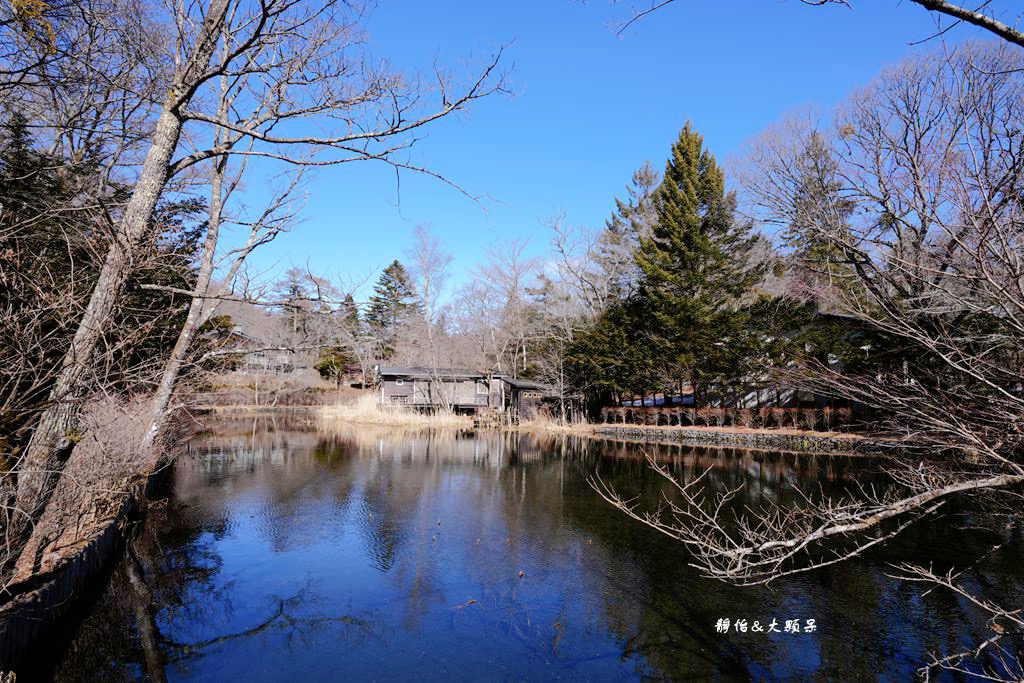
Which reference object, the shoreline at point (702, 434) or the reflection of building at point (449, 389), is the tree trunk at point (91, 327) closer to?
the shoreline at point (702, 434)

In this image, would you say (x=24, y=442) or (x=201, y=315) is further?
(x=201, y=315)

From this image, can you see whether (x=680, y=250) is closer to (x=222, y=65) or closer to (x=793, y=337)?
(x=793, y=337)

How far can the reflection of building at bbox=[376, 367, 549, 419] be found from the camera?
3322 cm

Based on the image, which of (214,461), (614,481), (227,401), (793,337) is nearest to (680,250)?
(793,337)

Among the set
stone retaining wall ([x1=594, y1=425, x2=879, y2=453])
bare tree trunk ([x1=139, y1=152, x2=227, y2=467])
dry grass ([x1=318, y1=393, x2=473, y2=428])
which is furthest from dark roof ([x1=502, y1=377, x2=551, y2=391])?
bare tree trunk ([x1=139, y1=152, x2=227, y2=467])

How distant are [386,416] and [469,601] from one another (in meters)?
22.1

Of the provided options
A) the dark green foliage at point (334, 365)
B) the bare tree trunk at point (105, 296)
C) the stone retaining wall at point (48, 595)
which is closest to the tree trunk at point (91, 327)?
the bare tree trunk at point (105, 296)

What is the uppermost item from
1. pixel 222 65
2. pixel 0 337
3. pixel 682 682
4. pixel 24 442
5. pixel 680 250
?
pixel 680 250

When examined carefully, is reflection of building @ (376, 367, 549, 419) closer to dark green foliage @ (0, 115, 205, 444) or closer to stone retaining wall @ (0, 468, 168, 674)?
dark green foliage @ (0, 115, 205, 444)

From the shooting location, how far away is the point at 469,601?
22.0 ft

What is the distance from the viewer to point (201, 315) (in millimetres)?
10539

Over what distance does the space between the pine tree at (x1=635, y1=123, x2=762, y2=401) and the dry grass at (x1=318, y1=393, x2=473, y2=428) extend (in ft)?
33.0

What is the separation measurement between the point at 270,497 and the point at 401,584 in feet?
19.2

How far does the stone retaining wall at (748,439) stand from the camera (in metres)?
18.3
